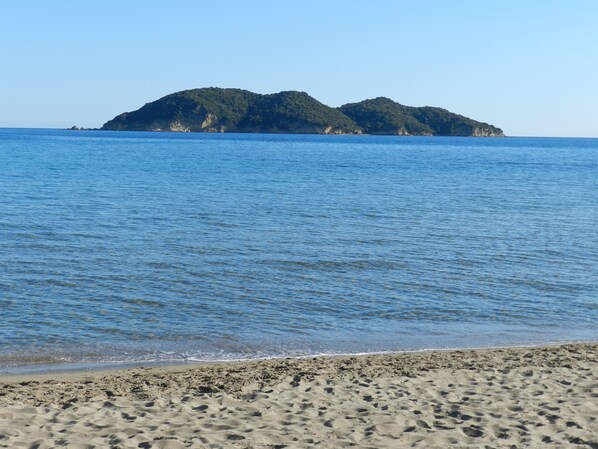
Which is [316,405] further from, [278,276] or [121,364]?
[278,276]

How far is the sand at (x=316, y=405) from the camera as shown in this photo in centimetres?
745

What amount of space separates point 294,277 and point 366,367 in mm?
6858

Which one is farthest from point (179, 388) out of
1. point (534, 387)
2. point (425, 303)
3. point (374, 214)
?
point (374, 214)

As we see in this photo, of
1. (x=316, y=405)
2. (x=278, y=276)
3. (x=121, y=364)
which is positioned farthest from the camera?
(x=278, y=276)

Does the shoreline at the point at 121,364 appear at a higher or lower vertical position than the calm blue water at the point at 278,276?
lower

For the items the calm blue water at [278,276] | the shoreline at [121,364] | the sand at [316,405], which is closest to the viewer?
the sand at [316,405]

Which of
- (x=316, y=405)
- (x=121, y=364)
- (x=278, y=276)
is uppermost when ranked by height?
(x=316, y=405)

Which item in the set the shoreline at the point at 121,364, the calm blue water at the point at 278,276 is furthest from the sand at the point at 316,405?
the calm blue water at the point at 278,276

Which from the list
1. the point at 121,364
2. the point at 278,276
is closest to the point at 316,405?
the point at 121,364

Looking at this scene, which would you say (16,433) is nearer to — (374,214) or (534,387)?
(534,387)

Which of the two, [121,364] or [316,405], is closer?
[316,405]

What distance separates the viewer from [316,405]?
8.59 meters

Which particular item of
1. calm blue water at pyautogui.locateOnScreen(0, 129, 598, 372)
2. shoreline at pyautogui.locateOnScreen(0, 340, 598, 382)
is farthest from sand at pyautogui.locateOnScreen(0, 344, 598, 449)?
calm blue water at pyautogui.locateOnScreen(0, 129, 598, 372)

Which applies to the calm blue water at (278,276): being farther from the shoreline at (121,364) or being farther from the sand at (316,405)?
the sand at (316,405)
